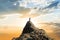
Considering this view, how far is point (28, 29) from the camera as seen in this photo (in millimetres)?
28859

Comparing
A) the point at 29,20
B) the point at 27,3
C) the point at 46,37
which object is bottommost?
the point at 46,37

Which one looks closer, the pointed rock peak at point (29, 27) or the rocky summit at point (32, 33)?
the rocky summit at point (32, 33)

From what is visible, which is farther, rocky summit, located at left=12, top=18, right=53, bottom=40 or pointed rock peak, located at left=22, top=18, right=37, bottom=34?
pointed rock peak, located at left=22, top=18, right=37, bottom=34

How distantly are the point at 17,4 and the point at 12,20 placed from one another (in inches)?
81.0

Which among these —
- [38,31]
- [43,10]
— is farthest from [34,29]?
[43,10]

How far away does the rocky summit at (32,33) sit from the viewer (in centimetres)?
2791

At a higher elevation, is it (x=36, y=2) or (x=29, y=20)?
(x=36, y=2)

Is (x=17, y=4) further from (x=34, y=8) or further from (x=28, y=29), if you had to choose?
(x=28, y=29)

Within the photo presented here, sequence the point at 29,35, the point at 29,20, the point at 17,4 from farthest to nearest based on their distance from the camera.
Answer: the point at 17,4, the point at 29,20, the point at 29,35

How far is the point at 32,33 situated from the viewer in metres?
28.3

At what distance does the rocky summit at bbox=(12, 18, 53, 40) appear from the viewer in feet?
91.6

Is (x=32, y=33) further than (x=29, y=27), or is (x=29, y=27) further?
(x=29, y=27)

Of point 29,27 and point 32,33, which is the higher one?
point 29,27

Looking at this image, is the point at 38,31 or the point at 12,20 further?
the point at 12,20
